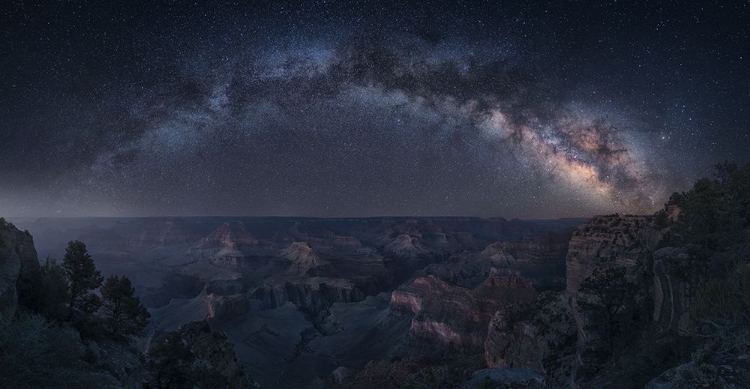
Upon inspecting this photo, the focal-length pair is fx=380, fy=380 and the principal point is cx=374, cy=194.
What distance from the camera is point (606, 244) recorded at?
172ft

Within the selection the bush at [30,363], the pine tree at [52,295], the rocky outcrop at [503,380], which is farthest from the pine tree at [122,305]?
the rocky outcrop at [503,380]

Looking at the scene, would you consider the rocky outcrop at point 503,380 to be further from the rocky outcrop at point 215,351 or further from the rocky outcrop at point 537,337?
the rocky outcrop at point 215,351

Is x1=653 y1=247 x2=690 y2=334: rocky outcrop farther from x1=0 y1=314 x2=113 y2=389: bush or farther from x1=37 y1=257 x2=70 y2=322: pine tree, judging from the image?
x1=37 y1=257 x2=70 y2=322: pine tree

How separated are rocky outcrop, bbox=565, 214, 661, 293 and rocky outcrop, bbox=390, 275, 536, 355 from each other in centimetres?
1674

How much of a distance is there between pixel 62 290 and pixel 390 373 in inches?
1602

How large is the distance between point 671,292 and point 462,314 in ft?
197

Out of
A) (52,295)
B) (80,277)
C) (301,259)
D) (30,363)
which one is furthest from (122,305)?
(301,259)

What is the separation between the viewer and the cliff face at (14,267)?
16.2m

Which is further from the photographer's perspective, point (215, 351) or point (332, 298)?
point (332, 298)

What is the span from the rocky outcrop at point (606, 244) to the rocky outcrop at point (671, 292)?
2550 centimetres

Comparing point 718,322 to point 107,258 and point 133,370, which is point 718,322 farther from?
point 107,258

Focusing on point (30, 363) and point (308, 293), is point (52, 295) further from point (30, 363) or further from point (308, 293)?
point (308, 293)

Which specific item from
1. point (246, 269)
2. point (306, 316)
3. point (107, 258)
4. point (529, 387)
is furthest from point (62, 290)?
point (107, 258)

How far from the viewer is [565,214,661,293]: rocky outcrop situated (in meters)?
46.2
